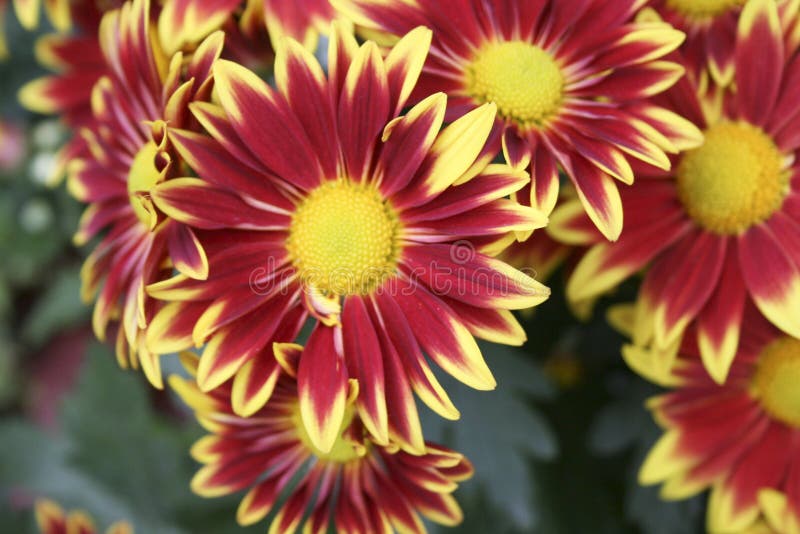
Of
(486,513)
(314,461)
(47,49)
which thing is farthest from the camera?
(486,513)

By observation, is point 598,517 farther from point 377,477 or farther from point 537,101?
point 537,101

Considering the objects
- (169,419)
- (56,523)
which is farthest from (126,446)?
(169,419)

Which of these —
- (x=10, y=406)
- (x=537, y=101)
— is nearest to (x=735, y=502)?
(x=537, y=101)

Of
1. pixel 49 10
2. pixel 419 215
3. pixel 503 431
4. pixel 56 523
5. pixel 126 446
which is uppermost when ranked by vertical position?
pixel 49 10

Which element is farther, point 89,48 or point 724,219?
point 89,48

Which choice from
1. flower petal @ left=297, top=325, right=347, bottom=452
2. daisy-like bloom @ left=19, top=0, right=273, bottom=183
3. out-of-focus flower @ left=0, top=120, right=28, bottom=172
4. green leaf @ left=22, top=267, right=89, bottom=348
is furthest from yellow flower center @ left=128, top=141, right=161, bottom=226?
out-of-focus flower @ left=0, top=120, right=28, bottom=172

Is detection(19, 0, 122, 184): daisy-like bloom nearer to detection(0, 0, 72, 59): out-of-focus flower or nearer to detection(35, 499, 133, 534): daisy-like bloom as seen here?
detection(0, 0, 72, 59): out-of-focus flower

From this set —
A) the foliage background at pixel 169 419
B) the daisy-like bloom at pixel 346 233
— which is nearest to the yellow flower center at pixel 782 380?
the foliage background at pixel 169 419

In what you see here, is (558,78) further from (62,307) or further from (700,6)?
(62,307)
